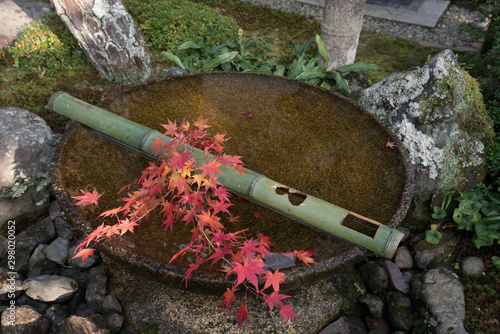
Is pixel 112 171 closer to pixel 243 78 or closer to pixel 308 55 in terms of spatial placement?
pixel 243 78

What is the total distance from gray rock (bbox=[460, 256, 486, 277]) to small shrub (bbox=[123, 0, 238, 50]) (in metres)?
4.31

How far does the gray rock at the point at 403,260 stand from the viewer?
113 inches

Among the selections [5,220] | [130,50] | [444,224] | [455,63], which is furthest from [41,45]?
[444,224]

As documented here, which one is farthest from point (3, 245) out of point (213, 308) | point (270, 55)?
point (270, 55)

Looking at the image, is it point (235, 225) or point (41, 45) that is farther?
point (41, 45)

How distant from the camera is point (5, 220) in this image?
3.08 metres

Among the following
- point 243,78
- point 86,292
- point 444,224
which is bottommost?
point 444,224

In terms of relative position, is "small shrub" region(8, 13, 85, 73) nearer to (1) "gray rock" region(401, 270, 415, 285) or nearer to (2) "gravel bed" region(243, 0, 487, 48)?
(2) "gravel bed" region(243, 0, 487, 48)

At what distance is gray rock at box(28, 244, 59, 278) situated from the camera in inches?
110

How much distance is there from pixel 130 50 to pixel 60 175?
117 inches

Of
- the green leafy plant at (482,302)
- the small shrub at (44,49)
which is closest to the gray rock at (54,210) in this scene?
the small shrub at (44,49)

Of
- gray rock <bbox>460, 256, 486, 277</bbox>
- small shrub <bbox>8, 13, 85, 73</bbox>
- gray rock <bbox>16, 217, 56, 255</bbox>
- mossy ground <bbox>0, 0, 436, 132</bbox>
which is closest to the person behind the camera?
gray rock <bbox>460, 256, 486, 277</bbox>

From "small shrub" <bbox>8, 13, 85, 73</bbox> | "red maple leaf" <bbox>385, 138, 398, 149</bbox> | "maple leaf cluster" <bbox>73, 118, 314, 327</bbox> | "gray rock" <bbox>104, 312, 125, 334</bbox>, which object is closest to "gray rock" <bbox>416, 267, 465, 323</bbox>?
"red maple leaf" <bbox>385, 138, 398, 149</bbox>

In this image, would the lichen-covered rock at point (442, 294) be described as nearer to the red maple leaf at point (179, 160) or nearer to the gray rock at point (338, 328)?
the gray rock at point (338, 328)
